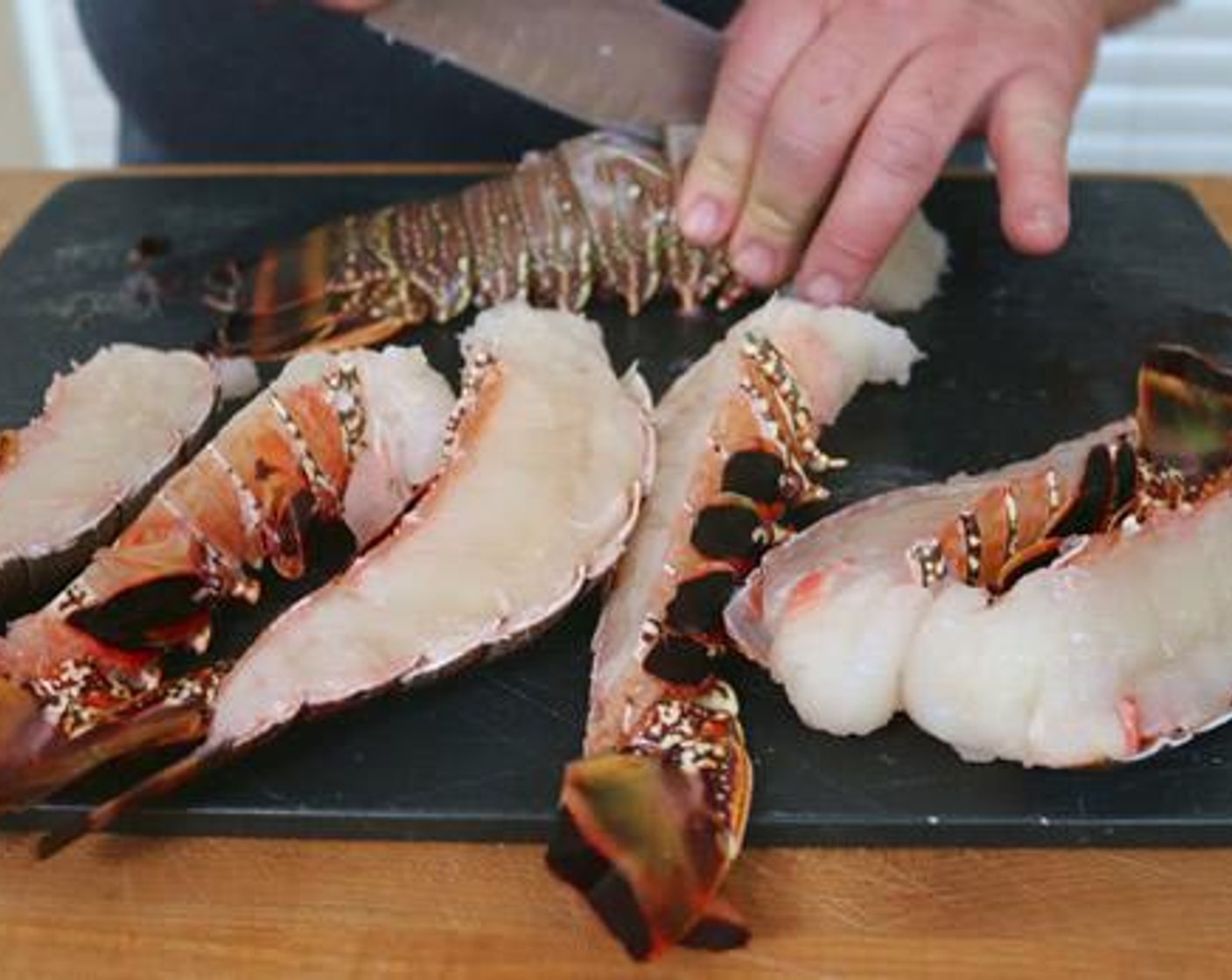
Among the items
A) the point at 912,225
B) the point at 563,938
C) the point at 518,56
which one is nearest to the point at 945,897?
the point at 563,938

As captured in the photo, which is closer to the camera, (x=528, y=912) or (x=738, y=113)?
(x=528, y=912)

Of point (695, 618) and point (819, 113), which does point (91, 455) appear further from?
point (819, 113)

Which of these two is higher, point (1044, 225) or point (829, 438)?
point (1044, 225)

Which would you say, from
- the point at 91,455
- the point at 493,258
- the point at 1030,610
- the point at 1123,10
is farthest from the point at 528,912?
the point at 1123,10

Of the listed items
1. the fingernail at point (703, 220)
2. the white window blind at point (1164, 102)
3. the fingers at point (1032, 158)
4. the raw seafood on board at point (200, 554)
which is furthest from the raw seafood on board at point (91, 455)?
the white window blind at point (1164, 102)

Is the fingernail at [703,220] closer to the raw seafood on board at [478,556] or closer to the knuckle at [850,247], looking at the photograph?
the knuckle at [850,247]

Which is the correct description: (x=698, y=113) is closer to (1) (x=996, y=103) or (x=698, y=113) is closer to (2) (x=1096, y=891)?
(1) (x=996, y=103)

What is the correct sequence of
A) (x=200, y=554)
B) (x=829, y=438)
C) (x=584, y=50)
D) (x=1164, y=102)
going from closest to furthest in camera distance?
1. (x=200, y=554)
2. (x=829, y=438)
3. (x=584, y=50)
4. (x=1164, y=102)

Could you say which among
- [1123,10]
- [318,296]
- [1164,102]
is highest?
[1123,10]
